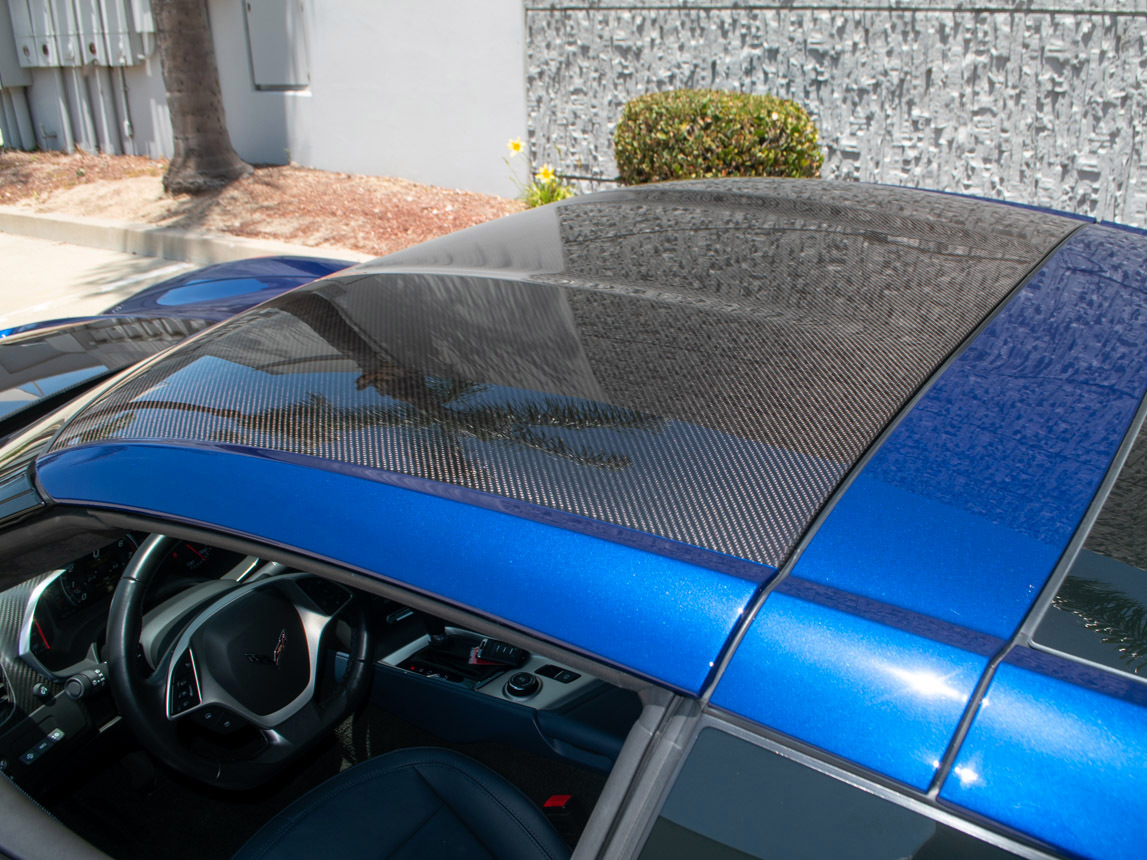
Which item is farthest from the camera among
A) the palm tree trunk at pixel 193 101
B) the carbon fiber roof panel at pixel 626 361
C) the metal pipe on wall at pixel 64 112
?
the metal pipe on wall at pixel 64 112

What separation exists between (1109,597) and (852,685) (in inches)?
11.7

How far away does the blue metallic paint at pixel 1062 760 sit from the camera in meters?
0.80

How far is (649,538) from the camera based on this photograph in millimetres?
1067

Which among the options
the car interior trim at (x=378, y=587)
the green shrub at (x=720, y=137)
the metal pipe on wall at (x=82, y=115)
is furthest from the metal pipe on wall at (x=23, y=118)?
the car interior trim at (x=378, y=587)

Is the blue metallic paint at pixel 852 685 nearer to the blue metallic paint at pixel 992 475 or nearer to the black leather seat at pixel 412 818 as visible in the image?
the blue metallic paint at pixel 992 475

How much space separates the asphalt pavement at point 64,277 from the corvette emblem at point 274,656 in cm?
533

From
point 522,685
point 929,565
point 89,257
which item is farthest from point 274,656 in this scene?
point 89,257

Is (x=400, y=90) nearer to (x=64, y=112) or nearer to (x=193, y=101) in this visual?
(x=193, y=101)

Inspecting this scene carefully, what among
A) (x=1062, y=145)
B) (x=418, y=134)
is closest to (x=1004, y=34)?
(x=1062, y=145)

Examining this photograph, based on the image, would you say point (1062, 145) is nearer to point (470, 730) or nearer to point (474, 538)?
point (470, 730)

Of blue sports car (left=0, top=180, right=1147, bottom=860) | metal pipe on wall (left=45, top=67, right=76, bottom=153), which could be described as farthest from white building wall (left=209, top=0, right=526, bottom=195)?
blue sports car (left=0, top=180, right=1147, bottom=860)

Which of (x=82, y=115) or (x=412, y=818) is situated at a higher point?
(x=82, y=115)

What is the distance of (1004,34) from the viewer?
6.52m

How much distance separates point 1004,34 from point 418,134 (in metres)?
5.41
